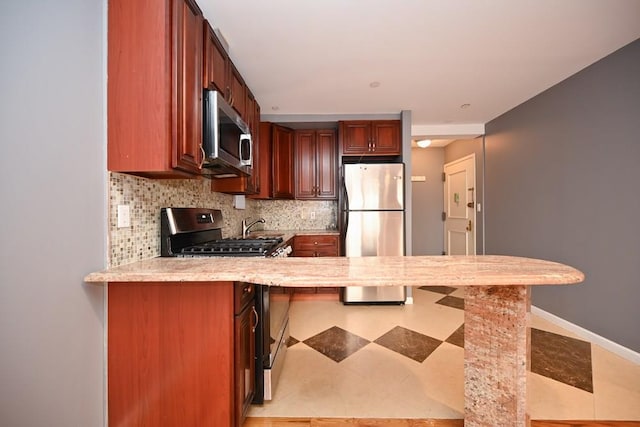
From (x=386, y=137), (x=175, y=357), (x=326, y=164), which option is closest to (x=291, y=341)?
(x=175, y=357)

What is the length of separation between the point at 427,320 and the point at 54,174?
3.00 metres

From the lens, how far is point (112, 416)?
1098mm

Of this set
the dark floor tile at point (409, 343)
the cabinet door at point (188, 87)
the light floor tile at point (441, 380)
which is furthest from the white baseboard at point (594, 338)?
the cabinet door at point (188, 87)

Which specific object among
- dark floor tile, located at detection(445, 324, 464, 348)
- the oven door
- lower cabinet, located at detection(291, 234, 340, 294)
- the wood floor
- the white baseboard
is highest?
lower cabinet, located at detection(291, 234, 340, 294)

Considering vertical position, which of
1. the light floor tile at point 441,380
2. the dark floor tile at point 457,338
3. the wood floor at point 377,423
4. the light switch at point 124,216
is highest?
the light switch at point 124,216

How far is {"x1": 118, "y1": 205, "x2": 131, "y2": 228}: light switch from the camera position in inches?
47.8

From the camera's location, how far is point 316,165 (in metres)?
3.48

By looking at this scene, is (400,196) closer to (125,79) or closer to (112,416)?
(125,79)

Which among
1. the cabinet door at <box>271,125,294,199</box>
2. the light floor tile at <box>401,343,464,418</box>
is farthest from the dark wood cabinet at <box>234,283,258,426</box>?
the cabinet door at <box>271,125,294,199</box>

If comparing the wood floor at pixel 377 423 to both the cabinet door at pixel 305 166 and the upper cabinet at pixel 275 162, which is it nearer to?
the upper cabinet at pixel 275 162

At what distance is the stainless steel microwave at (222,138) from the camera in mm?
1373

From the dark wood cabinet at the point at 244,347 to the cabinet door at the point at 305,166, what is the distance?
2269 millimetres

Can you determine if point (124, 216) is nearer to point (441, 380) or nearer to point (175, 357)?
point (175, 357)

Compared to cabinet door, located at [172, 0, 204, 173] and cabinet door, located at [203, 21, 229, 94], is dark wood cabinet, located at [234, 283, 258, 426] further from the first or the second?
cabinet door, located at [203, 21, 229, 94]
